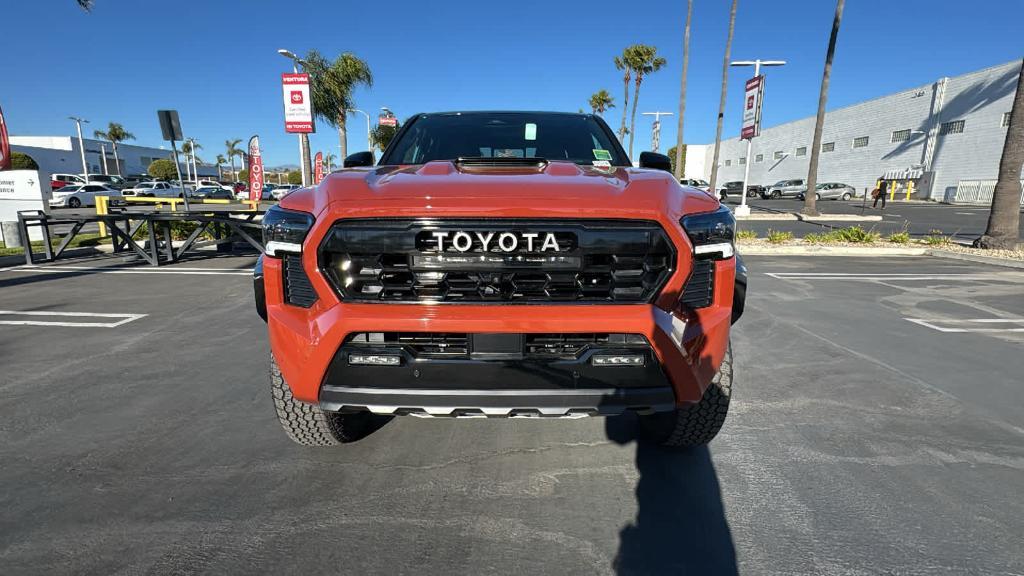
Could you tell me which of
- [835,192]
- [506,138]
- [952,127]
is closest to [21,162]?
[506,138]

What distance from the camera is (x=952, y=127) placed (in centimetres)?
3628

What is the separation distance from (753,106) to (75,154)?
78163 millimetres

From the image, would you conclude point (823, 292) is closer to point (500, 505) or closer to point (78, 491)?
point (500, 505)

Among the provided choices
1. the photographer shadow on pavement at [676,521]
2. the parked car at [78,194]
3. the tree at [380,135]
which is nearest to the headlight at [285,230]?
the photographer shadow on pavement at [676,521]

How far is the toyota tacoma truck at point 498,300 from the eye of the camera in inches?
72.1

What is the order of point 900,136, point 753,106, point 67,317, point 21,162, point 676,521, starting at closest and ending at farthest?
point 676,521 → point 67,317 → point 753,106 → point 21,162 → point 900,136

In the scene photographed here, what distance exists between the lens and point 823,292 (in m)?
6.47

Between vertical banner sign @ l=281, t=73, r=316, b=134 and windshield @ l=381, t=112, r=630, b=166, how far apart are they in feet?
32.4

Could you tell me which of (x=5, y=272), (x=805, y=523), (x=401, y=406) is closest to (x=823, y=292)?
(x=805, y=523)

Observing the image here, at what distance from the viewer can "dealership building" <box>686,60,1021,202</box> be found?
33500 millimetres

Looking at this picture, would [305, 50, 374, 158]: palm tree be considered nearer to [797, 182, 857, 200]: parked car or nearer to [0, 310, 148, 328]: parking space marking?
[0, 310, 148, 328]: parking space marking

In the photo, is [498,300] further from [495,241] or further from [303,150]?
[303,150]

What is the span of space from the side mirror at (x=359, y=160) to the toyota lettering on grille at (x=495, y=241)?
1372 mm

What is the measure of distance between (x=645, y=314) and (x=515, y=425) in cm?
130
